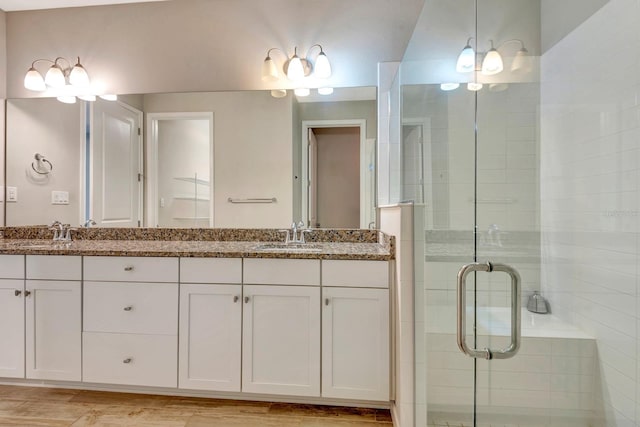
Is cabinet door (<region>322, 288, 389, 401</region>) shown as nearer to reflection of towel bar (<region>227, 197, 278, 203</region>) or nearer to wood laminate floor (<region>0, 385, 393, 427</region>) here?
wood laminate floor (<region>0, 385, 393, 427</region>)

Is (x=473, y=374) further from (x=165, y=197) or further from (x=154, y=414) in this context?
(x=165, y=197)

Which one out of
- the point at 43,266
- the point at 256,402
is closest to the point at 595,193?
the point at 256,402

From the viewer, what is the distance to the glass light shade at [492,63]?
1.17 meters

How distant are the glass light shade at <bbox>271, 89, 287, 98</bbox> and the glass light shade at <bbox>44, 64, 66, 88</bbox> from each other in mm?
1517

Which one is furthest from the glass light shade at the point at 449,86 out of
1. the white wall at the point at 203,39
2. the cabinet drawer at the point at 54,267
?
the cabinet drawer at the point at 54,267

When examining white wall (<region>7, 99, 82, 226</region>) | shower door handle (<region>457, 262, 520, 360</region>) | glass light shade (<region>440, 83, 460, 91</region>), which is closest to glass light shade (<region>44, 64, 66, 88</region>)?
white wall (<region>7, 99, 82, 226</region>)

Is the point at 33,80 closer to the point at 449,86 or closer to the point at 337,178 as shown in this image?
the point at 337,178

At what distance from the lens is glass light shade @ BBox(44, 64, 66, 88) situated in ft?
7.73

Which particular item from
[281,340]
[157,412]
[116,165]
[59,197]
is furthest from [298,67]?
[157,412]

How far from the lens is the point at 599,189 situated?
911mm

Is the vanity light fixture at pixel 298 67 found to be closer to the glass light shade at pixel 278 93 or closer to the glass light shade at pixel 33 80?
the glass light shade at pixel 278 93

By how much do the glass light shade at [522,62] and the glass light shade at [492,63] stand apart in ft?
0.16

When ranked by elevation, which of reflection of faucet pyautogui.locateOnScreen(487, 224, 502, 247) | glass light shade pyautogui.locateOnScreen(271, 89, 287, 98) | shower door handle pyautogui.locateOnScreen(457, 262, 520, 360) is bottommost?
shower door handle pyautogui.locateOnScreen(457, 262, 520, 360)

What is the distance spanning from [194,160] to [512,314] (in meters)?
2.06
